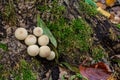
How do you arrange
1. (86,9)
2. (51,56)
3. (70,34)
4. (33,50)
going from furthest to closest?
1. (86,9)
2. (70,34)
3. (51,56)
4. (33,50)

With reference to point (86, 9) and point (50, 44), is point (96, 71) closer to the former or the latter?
point (50, 44)

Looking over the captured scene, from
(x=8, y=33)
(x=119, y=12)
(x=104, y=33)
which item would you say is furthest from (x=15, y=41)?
(x=119, y=12)

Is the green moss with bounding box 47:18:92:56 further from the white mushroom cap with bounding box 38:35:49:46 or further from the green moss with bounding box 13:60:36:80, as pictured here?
the green moss with bounding box 13:60:36:80

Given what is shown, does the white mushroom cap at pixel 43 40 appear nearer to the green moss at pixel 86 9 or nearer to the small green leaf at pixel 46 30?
the small green leaf at pixel 46 30

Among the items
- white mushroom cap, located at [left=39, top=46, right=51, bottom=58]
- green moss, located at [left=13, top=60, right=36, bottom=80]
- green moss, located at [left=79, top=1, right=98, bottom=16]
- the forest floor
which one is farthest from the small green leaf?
green moss, located at [left=79, top=1, right=98, bottom=16]

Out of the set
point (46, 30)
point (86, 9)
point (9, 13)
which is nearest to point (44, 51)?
point (46, 30)

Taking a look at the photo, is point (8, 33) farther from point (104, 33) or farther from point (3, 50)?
point (104, 33)
